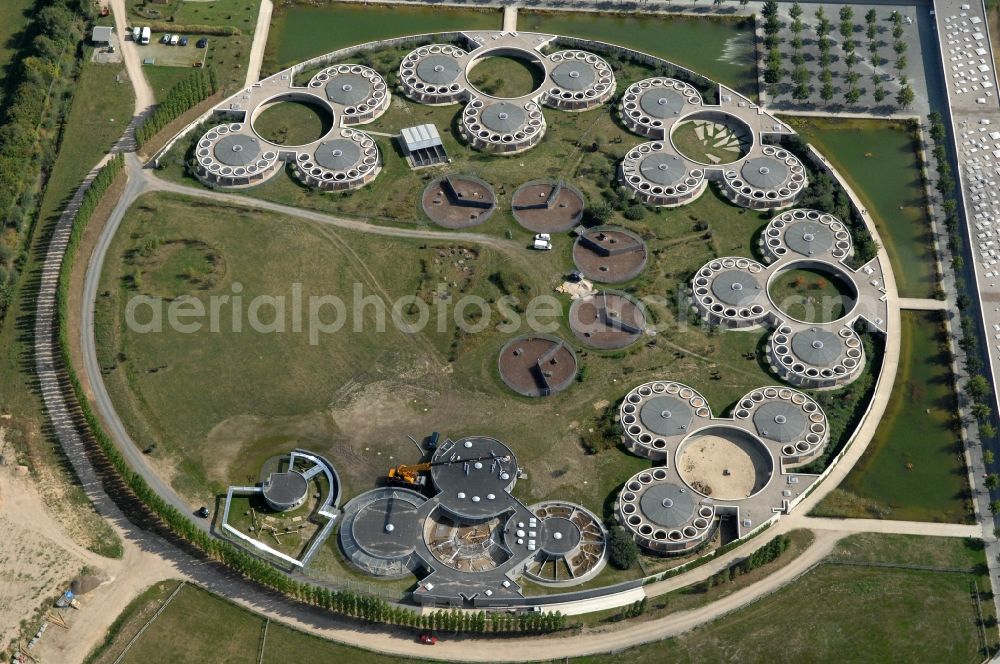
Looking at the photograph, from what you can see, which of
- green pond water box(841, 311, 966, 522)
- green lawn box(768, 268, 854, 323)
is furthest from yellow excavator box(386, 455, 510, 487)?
green pond water box(841, 311, 966, 522)

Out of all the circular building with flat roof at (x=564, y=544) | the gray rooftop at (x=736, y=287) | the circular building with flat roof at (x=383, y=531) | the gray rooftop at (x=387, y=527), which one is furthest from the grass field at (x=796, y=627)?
the gray rooftop at (x=736, y=287)

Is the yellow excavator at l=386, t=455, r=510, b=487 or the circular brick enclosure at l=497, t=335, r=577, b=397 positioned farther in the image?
the circular brick enclosure at l=497, t=335, r=577, b=397

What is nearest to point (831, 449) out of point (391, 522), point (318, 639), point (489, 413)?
point (489, 413)

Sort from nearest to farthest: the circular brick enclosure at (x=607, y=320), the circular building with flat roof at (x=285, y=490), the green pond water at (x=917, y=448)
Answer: the circular building with flat roof at (x=285, y=490) → the green pond water at (x=917, y=448) → the circular brick enclosure at (x=607, y=320)

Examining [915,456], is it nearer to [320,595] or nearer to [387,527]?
[387,527]

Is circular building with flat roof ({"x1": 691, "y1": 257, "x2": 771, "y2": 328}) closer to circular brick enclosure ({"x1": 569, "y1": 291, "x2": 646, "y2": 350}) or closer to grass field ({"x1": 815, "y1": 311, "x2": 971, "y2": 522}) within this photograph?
circular brick enclosure ({"x1": 569, "y1": 291, "x2": 646, "y2": 350})

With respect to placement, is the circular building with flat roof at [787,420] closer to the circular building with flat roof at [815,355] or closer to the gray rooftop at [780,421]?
the gray rooftop at [780,421]

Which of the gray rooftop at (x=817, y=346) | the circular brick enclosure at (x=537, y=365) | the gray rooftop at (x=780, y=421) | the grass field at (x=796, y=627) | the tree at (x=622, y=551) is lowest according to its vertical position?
the grass field at (x=796, y=627)

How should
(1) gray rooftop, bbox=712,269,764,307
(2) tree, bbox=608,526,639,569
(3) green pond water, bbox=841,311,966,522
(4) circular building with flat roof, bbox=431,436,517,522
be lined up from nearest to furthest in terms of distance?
(2) tree, bbox=608,526,639,569 → (4) circular building with flat roof, bbox=431,436,517,522 → (3) green pond water, bbox=841,311,966,522 → (1) gray rooftop, bbox=712,269,764,307
